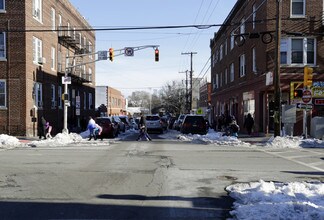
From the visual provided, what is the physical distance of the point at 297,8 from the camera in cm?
2766

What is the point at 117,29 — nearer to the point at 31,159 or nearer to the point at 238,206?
the point at 31,159

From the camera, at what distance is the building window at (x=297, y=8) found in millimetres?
27562

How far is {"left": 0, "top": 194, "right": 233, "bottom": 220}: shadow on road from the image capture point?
6844 mm

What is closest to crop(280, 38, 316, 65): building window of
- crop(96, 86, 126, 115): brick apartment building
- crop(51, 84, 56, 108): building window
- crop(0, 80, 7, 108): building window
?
crop(51, 84, 56, 108): building window

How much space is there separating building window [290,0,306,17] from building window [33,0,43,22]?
17817 millimetres

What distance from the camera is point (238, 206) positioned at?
7367mm

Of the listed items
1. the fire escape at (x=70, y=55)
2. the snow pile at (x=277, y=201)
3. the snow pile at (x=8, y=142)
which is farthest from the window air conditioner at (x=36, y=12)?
the snow pile at (x=277, y=201)

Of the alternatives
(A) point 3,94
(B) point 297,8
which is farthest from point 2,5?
(B) point 297,8

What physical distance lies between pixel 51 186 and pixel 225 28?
3823 centimetres

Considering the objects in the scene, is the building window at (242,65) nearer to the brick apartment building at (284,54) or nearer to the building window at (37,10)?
the brick apartment building at (284,54)

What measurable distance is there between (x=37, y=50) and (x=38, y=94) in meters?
3.23

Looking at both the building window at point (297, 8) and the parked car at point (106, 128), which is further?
the parked car at point (106, 128)

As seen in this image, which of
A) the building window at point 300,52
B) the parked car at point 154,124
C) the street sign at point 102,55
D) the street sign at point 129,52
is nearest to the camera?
the building window at point 300,52

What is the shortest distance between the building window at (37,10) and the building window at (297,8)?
1782 centimetres
